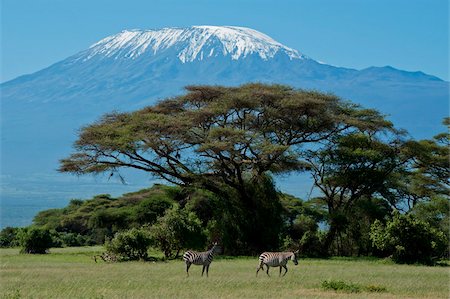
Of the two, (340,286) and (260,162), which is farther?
(260,162)

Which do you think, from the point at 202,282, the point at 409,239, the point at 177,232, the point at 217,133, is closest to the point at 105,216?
the point at 217,133

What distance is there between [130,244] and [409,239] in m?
12.5

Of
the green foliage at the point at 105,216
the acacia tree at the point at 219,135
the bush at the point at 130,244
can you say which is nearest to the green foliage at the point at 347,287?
the bush at the point at 130,244

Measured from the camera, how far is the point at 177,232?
3553 centimetres

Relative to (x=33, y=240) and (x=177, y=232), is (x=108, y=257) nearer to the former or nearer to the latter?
(x=177, y=232)

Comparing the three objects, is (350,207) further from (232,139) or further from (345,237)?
(232,139)

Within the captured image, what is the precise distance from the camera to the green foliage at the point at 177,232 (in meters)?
35.4

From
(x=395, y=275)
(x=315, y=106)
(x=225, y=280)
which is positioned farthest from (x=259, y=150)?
(x=225, y=280)

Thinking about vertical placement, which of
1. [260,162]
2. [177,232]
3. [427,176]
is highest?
[427,176]

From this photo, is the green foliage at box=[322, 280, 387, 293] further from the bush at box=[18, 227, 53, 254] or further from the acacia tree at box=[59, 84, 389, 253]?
the bush at box=[18, 227, 53, 254]

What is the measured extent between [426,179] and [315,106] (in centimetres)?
1474

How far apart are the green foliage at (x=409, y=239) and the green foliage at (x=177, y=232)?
26.9ft

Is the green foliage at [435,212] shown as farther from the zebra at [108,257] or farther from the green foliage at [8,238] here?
the green foliage at [8,238]

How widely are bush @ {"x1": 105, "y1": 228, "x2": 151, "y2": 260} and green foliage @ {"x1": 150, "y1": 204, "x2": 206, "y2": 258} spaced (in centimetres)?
111
